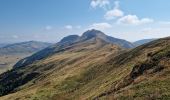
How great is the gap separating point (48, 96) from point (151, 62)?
1243 inches

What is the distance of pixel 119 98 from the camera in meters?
43.9

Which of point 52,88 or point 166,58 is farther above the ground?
point 166,58

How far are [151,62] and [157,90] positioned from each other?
21518 millimetres

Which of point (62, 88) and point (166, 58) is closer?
point (166, 58)

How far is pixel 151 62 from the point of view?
205 feet

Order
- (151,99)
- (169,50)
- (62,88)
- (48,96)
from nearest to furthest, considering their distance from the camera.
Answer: (151,99) → (169,50) → (48,96) → (62,88)

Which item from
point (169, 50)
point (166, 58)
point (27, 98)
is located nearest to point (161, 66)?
point (166, 58)

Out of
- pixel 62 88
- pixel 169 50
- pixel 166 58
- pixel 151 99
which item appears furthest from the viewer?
pixel 62 88

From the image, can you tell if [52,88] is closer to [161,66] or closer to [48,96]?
[48,96]

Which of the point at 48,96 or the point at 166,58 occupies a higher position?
the point at 166,58

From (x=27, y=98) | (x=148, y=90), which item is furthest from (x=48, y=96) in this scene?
(x=148, y=90)

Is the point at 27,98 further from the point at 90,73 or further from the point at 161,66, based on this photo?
the point at 161,66

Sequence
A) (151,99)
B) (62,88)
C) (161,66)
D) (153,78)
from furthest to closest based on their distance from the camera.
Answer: (62,88)
(161,66)
(153,78)
(151,99)

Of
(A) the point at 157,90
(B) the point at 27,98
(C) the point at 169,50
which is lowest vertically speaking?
(B) the point at 27,98
